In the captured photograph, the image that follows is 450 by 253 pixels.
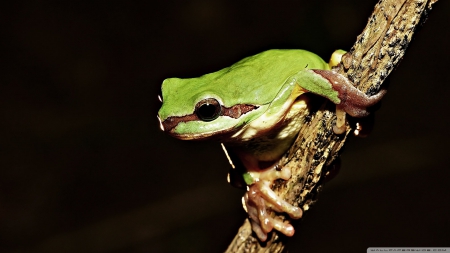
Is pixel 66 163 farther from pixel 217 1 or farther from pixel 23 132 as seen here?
pixel 217 1

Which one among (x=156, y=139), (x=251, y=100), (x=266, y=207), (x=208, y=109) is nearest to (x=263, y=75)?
(x=251, y=100)

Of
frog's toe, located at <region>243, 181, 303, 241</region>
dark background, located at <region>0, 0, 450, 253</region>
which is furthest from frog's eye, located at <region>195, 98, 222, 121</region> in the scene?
dark background, located at <region>0, 0, 450, 253</region>

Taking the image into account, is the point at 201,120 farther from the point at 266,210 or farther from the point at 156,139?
the point at 156,139

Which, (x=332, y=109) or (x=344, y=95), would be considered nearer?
(x=344, y=95)

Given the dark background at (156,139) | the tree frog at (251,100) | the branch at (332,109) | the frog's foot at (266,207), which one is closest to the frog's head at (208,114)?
the tree frog at (251,100)

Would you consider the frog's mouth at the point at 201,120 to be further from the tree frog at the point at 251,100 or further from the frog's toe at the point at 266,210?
the frog's toe at the point at 266,210

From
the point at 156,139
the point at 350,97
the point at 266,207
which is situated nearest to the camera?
the point at 350,97
